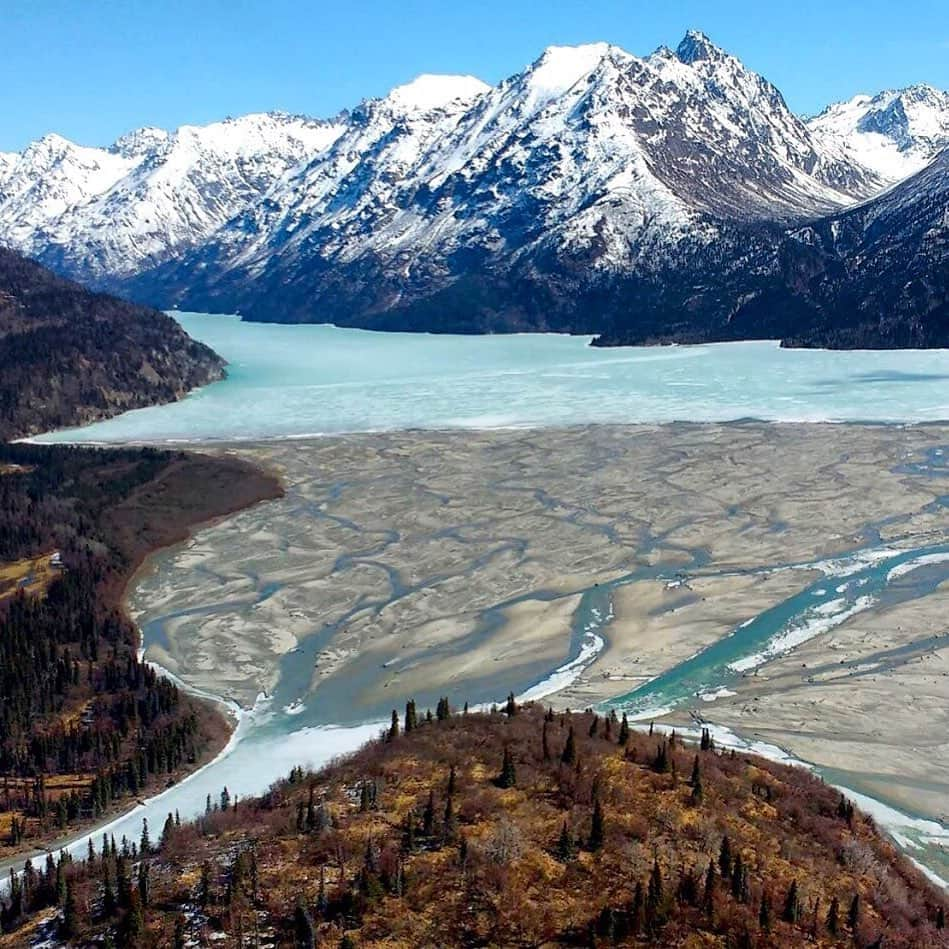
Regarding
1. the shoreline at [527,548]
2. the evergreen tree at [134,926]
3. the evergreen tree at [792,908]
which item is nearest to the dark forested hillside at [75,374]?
the shoreline at [527,548]

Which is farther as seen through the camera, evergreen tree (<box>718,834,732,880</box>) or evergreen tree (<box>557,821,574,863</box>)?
evergreen tree (<box>557,821,574,863</box>)

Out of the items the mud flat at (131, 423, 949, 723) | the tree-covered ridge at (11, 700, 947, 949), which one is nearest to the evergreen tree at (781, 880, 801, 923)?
the tree-covered ridge at (11, 700, 947, 949)

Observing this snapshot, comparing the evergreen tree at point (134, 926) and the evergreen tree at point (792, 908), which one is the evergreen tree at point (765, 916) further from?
the evergreen tree at point (134, 926)

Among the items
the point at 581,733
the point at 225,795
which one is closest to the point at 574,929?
the point at 581,733

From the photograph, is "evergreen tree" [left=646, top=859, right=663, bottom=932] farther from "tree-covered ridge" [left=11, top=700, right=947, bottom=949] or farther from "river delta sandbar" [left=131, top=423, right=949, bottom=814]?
"river delta sandbar" [left=131, top=423, right=949, bottom=814]

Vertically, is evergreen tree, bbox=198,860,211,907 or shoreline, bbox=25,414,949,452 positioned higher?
shoreline, bbox=25,414,949,452

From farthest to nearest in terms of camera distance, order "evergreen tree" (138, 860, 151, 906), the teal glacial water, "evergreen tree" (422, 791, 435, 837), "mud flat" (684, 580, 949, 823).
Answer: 1. the teal glacial water
2. "mud flat" (684, 580, 949, 823)
3. "evergreen tree" (422, 791, 435, 837)
4. "evergreen tree" (138, 860, 151, 906)

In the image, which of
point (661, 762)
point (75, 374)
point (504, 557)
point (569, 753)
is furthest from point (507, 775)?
point (75, 374)
